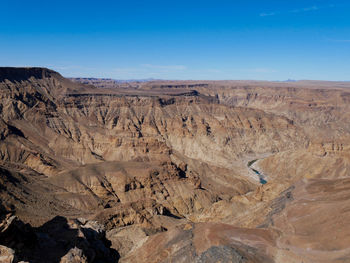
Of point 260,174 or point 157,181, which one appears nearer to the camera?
point 157,181

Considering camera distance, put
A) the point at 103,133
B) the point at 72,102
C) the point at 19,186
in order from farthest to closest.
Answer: the point at 72,102 → the point at 103,133 → the point at 19,186

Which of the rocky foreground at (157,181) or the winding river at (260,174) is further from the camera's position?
the winding river at (260,174)

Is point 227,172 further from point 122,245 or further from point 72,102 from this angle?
point 72,102

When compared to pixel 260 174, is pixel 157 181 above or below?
above

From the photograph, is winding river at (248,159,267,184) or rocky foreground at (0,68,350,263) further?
winding river at (248,159,267,184)

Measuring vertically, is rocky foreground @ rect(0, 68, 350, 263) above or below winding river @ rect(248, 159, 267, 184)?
above

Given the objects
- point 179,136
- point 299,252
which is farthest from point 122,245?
point 179,136

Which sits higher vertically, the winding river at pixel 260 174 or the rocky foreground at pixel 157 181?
the rocky foreground at pixel 157 181

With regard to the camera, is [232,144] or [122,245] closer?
[122,245]
